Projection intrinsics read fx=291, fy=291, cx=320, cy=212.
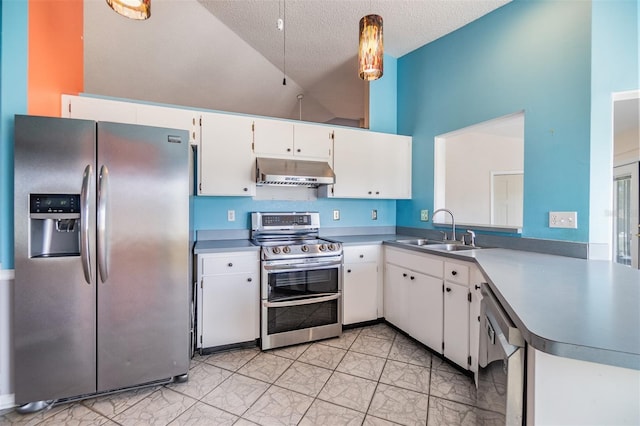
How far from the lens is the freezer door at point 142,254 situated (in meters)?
1.84

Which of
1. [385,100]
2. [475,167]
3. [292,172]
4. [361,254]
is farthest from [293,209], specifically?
[475,167]

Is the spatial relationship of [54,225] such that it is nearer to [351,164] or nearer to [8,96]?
[8,96]

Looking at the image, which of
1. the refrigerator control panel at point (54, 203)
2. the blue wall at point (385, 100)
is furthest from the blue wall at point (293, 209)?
the refrigerator control panel at point (54, 203)

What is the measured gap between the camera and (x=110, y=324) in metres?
1.85

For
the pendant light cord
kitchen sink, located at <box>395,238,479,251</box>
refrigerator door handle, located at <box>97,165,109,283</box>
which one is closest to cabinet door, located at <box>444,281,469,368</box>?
kitchen sink, located at <box>395,238,479,251</box>

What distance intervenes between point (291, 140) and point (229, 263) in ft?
4.41

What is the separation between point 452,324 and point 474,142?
3889 millimetres

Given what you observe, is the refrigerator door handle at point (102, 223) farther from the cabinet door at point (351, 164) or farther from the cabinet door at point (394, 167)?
the cabinet door at point (394, 167)

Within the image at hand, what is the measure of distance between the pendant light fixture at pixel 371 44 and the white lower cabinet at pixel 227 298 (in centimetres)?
168

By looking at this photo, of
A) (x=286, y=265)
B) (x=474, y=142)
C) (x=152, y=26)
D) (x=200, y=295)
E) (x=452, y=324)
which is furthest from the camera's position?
(x=474, y=142)

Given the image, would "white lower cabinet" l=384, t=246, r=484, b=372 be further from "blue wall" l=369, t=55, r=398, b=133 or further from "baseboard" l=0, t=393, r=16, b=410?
"baseboard" l=0, t=393, r=16, b=410

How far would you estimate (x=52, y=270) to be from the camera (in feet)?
5.75

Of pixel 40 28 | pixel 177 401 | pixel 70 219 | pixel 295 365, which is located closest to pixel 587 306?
pixel 295 365

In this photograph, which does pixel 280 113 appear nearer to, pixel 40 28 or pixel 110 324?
pixel 40 28
